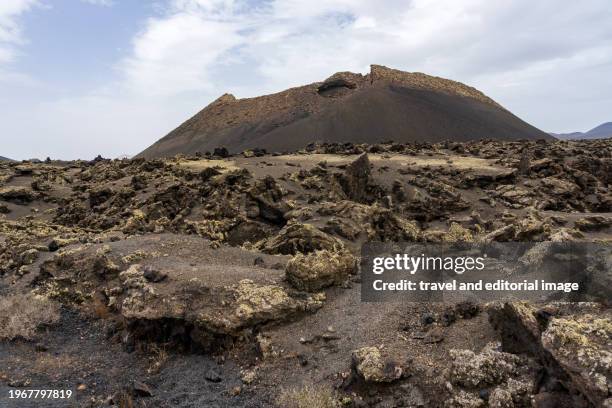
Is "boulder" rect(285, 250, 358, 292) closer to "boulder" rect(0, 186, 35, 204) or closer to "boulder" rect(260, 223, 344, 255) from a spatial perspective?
"boulder" rect(260, 223, 344, 255)

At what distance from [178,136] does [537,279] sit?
48.5m

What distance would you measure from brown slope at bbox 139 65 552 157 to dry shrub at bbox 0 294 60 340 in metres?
28.9

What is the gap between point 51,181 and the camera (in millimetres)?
21891

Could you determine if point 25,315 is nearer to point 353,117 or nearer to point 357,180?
point 357,180

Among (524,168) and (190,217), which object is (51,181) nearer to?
(190,217)

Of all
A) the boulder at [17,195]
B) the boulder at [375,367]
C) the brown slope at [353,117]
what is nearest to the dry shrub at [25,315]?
the boulder at [375,367]

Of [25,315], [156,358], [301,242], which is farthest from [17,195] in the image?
[156,358]

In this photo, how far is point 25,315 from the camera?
8500mm

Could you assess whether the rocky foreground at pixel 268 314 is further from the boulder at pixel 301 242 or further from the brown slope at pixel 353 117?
the brown slope at pixel 353 117

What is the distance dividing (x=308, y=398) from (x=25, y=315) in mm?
5603

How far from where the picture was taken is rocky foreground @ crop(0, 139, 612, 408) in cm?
511

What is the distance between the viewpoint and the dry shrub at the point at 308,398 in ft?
17.9

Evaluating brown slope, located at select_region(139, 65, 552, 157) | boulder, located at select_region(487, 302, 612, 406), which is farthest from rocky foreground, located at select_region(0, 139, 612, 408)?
brown slope, located at select_region(139, 65, 552, 157)

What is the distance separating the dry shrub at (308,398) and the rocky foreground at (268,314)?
20 millimetres
